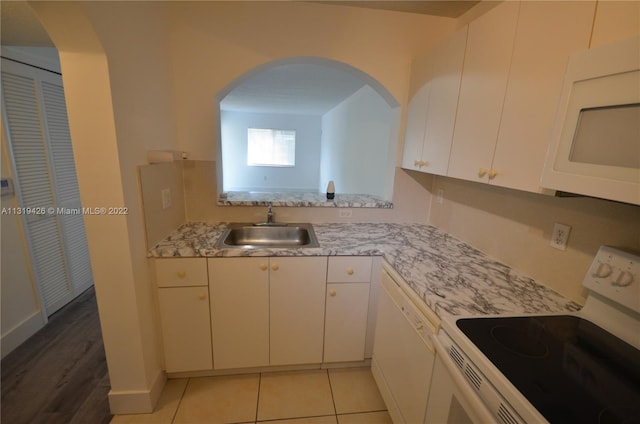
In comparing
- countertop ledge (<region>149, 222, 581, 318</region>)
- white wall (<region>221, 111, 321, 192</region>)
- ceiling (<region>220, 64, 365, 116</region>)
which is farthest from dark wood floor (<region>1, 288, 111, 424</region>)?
white wall (<region>221, 111, 321, 192</region>)

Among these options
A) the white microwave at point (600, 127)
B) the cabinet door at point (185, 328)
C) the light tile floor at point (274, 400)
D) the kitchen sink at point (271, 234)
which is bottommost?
the light tile floor at point (274, 400)

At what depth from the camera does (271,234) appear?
2.04 m

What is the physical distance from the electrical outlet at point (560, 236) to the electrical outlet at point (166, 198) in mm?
2048

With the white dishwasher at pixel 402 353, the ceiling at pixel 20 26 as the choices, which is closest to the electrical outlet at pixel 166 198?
the ceiling at pixel 20 26

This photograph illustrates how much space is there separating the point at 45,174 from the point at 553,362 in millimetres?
3251

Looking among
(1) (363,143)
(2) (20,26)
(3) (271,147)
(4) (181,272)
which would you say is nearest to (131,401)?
(4) (181,272)

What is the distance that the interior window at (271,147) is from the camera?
823 cm

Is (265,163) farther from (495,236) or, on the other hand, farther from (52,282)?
(495,236)

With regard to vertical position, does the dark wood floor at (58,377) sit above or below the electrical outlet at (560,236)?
below

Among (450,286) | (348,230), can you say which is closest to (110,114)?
(348,230)

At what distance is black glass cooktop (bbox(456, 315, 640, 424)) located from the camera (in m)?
0.64

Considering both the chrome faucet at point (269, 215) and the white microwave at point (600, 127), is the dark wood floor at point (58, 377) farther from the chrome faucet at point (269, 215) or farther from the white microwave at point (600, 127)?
the white microwave at point (600, 127)

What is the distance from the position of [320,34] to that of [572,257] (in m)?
1.88

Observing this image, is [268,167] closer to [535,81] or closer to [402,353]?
[402,353]
